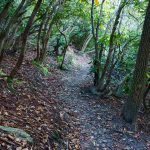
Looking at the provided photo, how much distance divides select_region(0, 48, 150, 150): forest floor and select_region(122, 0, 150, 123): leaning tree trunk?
0.35 meters

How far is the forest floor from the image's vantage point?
5.40 meters

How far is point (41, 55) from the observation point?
1430cm

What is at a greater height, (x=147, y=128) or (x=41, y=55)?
(x=41, y=55)

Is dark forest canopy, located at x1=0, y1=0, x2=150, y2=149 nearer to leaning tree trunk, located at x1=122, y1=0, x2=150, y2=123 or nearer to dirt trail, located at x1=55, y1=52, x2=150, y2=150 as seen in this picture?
leaning tree trunk, located at x1=122, y1=0, x2=150, y2=123

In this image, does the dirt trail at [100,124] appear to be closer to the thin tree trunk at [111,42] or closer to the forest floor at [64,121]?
the forest floor at [64,121]

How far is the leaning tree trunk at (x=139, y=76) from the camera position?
7.90m

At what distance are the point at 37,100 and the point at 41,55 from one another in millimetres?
6822

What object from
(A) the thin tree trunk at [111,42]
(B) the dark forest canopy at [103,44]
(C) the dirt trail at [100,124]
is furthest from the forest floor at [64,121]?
(A) the thin tree trunk at [111,42]

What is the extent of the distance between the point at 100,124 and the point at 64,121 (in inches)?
47.4

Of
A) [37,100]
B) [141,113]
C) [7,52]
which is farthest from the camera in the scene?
[7,52]

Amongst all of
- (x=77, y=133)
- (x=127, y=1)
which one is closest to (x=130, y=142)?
(x=77, y=133)

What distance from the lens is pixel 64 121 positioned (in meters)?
7.16

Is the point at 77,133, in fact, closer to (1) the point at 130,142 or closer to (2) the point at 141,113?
(1) the point at 130,142

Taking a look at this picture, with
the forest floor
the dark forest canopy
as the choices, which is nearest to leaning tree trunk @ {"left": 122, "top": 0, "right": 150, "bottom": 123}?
the dark forest canopy
